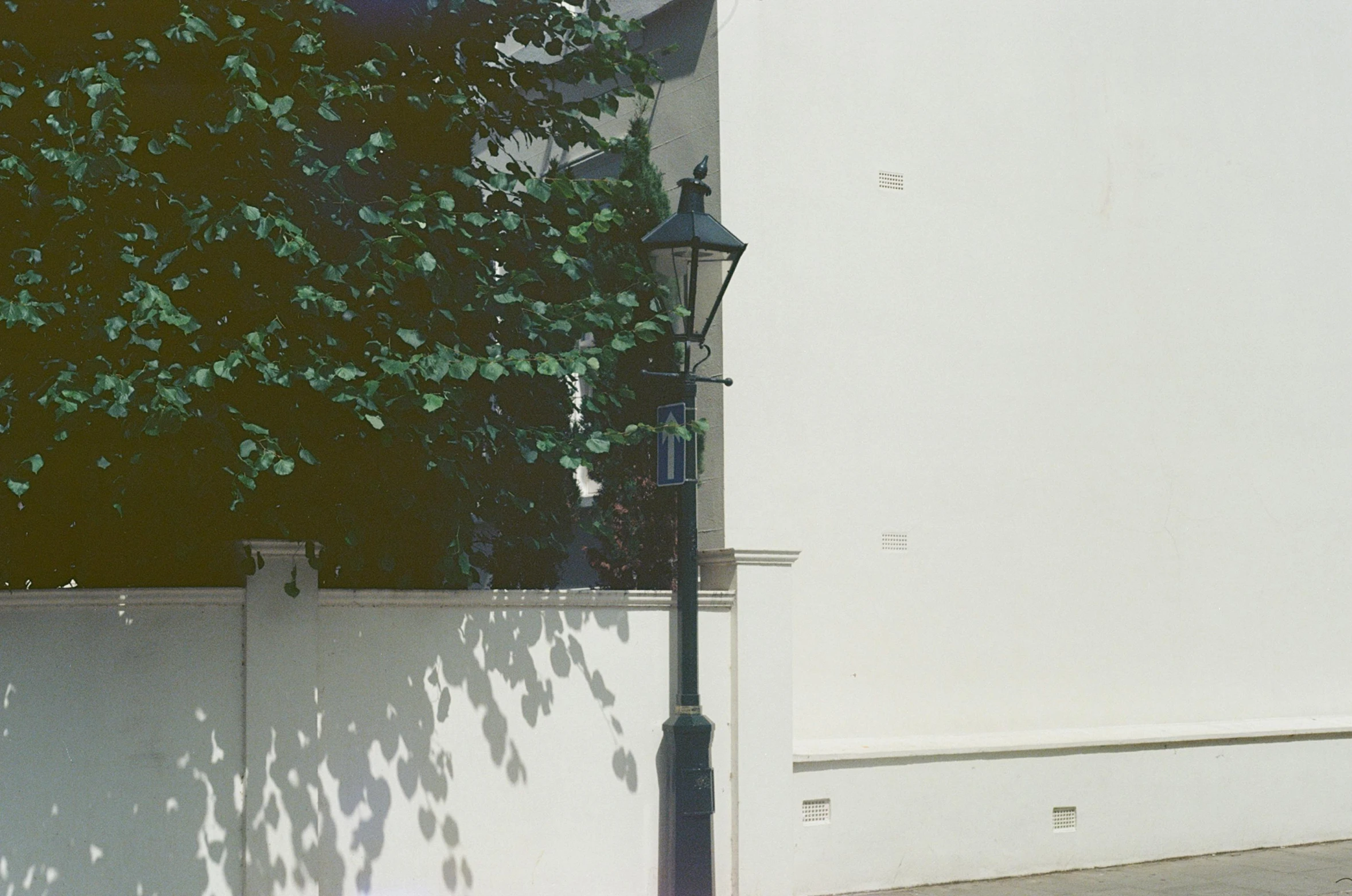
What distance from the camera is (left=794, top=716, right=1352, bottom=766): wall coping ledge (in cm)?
1004

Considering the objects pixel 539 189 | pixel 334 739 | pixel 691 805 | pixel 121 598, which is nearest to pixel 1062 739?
pixel 691 805

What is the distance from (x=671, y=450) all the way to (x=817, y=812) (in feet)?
9.17

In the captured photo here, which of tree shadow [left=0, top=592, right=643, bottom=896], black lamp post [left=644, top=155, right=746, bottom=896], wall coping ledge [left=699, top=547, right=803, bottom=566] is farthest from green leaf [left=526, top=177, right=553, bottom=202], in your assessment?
wall coping ledge [left=699, top=547, right=803, bottom=566]

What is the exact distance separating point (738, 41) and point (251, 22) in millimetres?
4198

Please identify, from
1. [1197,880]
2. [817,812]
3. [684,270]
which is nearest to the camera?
[684,270]

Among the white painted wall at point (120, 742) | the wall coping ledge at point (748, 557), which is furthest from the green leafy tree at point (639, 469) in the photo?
the white painted wall at point (120, 742)

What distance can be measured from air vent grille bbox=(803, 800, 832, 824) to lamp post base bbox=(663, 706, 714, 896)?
1.01 metres

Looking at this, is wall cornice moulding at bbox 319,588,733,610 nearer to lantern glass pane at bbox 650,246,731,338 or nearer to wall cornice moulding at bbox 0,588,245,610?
wall cornice moulding at bbox 0,588,245,610

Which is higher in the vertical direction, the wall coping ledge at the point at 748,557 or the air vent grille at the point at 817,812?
the wall coping ledge at the point at 748,557

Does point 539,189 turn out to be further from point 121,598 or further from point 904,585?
point 904,585

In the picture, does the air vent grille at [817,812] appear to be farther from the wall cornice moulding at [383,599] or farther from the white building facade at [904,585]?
the wall cornice moulding at [383,599]

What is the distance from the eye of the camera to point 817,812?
988 cm

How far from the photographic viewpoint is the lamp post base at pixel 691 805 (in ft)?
28.6

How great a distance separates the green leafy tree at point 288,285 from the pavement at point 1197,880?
4.33 metres
